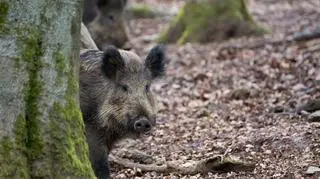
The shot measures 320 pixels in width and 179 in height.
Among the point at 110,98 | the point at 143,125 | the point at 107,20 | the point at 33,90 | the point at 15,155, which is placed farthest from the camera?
the point at 107,20

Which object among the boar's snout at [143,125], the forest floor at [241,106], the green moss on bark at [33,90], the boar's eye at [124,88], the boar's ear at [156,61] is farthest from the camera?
the boar's ear at [156,61]

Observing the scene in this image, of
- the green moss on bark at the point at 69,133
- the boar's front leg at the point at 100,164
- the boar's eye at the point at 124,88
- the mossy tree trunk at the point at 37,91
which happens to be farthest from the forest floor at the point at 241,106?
the mossy tree trunk at the point at 37,91

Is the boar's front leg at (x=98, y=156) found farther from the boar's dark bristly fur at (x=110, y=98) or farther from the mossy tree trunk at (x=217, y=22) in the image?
the mossy tree trunk at (x=217, y=22)

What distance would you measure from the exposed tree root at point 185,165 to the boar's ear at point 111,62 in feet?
3.18

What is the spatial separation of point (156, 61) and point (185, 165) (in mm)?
1107

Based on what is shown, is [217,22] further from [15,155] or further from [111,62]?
[15,155]

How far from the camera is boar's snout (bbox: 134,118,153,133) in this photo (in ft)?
20.9

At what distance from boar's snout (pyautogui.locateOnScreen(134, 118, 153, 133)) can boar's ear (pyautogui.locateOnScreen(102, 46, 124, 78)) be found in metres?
0.78

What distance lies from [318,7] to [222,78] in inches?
366

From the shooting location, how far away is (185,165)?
6.93 m

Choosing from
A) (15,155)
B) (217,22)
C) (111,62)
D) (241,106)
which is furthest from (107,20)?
(15,155)

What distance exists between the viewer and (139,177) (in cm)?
701

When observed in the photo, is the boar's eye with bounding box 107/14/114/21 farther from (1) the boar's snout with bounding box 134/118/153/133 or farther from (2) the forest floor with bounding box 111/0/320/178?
(1) the boar's snout with bounding box 134/118/153/133

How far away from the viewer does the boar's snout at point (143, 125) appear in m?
6.37
